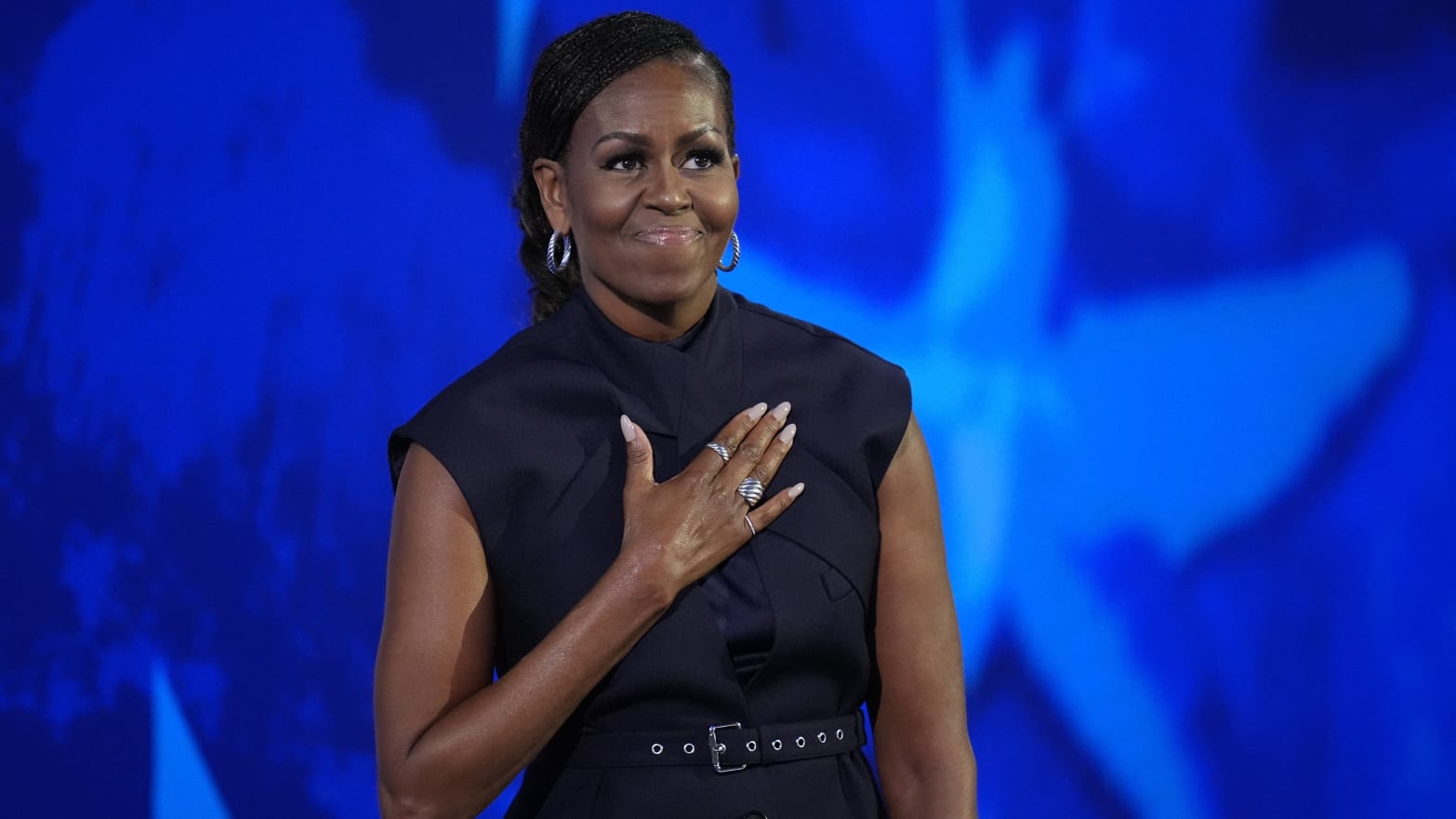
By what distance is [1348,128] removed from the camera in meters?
2.73

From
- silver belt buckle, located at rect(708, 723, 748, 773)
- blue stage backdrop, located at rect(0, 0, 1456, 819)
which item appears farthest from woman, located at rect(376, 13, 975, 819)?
blue stage backdrop, located at rect(0, 0, 1456, 819)

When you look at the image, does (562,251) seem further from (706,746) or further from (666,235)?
(706,746)

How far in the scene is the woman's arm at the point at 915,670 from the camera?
1.42m

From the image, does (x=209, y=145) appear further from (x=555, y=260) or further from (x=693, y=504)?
(x=693, y=504)

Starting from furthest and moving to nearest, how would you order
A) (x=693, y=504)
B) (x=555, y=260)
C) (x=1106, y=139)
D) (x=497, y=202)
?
(x=1106, y=139) < (x=497, y=202) < (x=555, y=260) < (x=693, y=504)

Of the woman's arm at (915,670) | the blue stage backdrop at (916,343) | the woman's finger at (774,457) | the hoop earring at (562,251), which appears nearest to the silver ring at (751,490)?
the woman's finger at (774,457)

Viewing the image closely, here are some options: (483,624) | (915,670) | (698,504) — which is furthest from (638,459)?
(915,670)

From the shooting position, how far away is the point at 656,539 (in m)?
1.35

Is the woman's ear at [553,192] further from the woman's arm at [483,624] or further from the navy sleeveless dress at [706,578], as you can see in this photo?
the woman's arm at [483,624]

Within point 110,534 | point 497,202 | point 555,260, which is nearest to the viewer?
point 555,260

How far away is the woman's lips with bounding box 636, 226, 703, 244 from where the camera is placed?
4.67ft

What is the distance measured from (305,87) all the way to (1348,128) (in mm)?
1745

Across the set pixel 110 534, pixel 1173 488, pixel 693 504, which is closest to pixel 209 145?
pixel 110 534

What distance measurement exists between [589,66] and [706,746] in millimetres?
621
